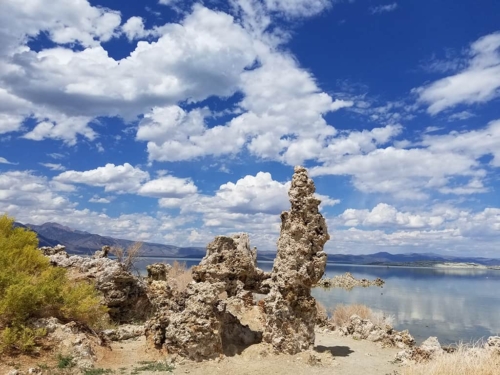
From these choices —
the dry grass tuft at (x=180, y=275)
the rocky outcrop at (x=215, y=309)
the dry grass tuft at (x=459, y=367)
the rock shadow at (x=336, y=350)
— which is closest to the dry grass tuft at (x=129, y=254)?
the dry grass tuft at (x=180, y=275)

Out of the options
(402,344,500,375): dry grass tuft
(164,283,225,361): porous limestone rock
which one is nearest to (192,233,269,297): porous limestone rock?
(164,283,225,361): porous limestone rock

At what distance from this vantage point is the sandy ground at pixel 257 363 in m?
12.3

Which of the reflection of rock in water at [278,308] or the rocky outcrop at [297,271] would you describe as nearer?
the reflection of rock in water at [278,308]

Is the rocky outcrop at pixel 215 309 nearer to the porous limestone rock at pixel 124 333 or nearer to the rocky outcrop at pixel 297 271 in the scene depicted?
the porous limestone rock at pixel 124 333

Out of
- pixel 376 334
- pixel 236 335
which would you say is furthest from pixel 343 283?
pixel 236 335

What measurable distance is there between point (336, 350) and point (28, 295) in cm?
1000

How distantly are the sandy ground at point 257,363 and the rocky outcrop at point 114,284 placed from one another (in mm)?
3188

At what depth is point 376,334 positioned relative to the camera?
1806cm

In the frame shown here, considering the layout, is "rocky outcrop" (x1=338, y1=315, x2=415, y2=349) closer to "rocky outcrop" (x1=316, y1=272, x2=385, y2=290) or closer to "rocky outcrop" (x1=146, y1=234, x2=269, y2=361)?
"rocky outcrop" (x1=146, y1=234, x2=269, y2=361)

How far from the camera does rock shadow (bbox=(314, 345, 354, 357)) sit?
49.5 feet

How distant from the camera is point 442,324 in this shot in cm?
3084

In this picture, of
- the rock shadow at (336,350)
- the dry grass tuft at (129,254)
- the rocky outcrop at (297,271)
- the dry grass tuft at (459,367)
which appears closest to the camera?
the dry grass tuft at (459,367)

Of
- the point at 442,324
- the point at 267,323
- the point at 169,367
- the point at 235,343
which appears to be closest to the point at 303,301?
the point at 267,323

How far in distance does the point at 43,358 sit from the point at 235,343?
5696mm
